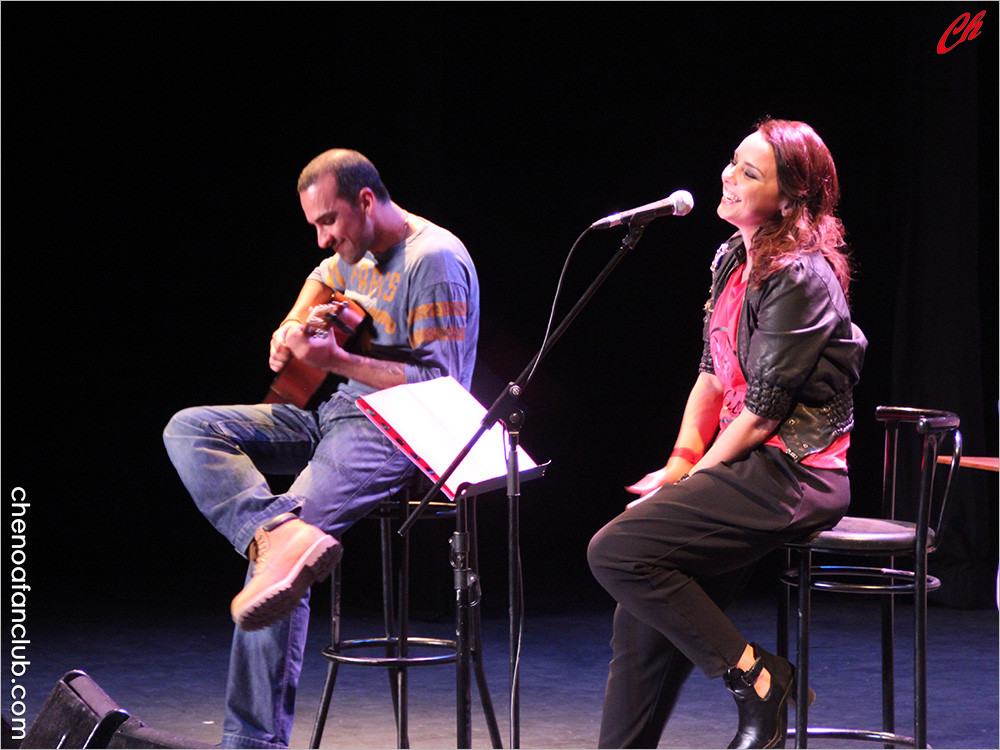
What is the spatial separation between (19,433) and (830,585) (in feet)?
15.5

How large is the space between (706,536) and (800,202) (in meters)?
0.73

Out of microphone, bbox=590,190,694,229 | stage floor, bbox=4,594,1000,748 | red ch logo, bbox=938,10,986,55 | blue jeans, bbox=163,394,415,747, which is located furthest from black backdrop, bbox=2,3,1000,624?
microphone, bbox=590,190,694,229

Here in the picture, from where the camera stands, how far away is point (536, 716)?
3.64 metres

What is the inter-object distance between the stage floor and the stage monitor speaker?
0.78 meters

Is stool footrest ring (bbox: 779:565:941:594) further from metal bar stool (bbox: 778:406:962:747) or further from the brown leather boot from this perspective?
the brown leather boot

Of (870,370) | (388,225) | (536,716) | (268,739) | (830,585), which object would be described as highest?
(388,225)

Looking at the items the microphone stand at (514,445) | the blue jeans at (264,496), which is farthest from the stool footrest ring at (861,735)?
the blue jeans at (264,496)

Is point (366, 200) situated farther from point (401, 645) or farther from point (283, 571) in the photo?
point (401, 645)

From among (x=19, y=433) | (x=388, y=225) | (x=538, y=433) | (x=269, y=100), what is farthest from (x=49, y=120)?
(x=388, y=225)

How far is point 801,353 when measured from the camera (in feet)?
7.71

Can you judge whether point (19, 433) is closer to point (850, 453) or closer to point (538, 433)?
point (538, 433)

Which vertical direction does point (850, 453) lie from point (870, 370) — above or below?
below

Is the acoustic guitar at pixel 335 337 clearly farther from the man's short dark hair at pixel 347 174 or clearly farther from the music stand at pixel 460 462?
the music stand at pixel 460 462

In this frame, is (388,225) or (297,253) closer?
(388,225)
